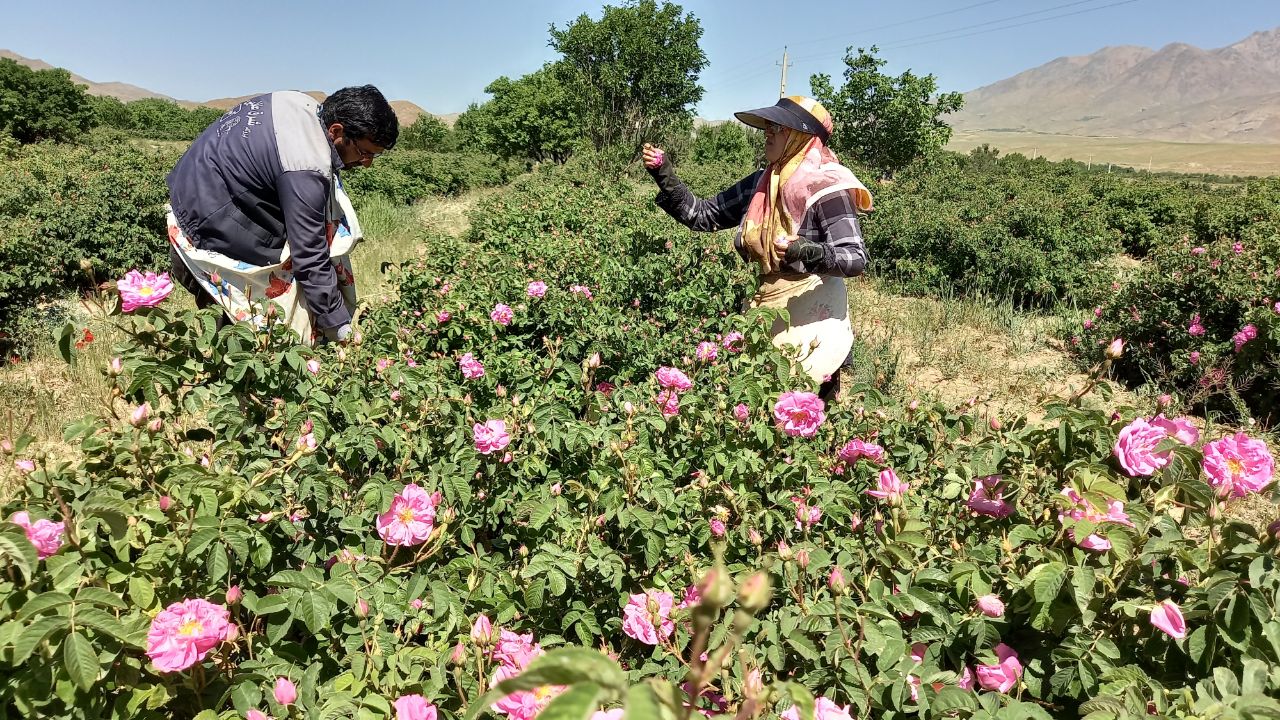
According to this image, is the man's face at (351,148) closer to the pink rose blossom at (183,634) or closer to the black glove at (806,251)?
the black glove at (806,251)

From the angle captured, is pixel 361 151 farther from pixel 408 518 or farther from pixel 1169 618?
pixel 1169 618

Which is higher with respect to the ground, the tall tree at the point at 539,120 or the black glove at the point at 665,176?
the tall tree at the point at 539,120

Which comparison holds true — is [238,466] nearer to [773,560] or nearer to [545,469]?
[545,469]

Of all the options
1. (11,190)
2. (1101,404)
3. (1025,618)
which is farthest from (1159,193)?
(11,190)

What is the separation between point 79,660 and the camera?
91 centimetres

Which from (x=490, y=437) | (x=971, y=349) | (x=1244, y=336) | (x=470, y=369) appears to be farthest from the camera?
(x=971, y=349)

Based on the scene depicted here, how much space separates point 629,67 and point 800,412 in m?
38.6

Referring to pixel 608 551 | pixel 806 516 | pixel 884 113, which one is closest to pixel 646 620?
pixel 608 551

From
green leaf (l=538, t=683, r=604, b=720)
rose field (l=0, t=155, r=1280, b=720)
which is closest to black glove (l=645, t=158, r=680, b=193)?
rose field (l=0, t=155, r=1280, b=720)

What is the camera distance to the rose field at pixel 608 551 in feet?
3.23

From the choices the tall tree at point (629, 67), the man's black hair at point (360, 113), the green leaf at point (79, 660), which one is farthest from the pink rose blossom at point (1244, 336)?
the tall tree at point (629, 67)

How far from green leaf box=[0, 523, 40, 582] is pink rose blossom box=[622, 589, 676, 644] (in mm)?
894

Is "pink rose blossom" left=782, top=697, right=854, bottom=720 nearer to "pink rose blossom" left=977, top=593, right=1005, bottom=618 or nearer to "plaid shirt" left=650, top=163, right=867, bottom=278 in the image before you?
"pink rose blossom" left=977, top=593, right=1005, bottom=618

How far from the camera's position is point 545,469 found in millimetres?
1673
